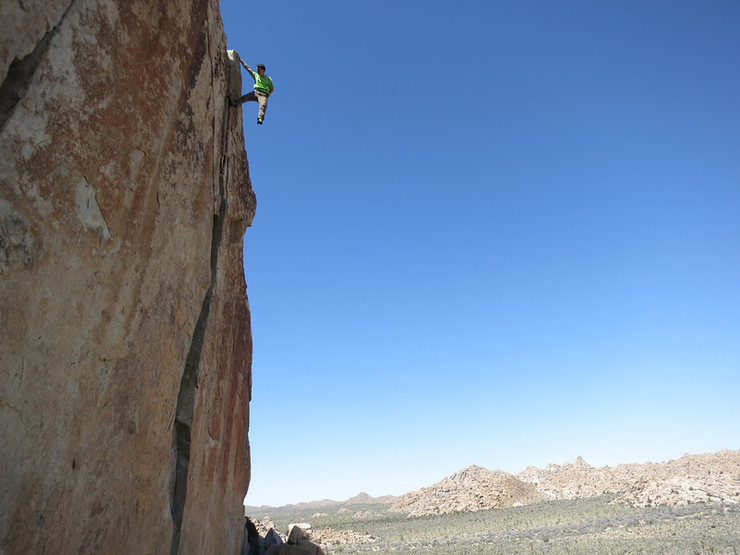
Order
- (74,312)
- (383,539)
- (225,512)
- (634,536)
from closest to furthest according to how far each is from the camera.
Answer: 1. (74,312)
2. (225,512)
3. (634,536)
4. (383,539)

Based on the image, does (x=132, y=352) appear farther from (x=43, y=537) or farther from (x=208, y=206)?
(x=208, y=206)

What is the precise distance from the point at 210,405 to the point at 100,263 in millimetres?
2812

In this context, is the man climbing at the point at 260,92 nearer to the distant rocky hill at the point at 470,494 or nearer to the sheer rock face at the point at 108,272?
the sheer rock face at the point at 108,272

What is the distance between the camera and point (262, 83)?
21.4ft

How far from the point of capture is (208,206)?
17.3ft

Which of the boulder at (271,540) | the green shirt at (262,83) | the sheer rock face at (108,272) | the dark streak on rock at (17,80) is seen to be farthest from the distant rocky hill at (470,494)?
the dark streak on rock at (17,80)

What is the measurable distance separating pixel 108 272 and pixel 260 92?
396cm

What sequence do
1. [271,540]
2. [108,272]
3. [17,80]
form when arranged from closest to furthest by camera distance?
[17,80] < [108,272] < [271,540]

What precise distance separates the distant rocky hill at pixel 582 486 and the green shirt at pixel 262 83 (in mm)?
41254

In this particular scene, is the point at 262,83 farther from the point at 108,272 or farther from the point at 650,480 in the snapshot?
the point at 650,480

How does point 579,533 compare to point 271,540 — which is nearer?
point 271,540

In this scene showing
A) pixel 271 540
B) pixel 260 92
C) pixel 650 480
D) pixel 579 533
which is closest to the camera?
pixel 260 92

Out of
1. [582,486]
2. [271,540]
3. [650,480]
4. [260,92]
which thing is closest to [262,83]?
[260,92]

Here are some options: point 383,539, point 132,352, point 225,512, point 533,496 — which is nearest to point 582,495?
point 533,496
